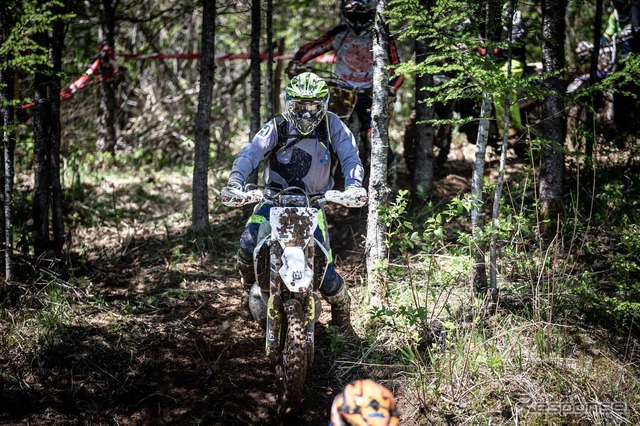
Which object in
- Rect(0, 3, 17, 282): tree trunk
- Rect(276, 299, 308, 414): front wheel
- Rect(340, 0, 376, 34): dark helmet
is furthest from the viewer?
Rect(340, 0, 376, 34): dark helmet

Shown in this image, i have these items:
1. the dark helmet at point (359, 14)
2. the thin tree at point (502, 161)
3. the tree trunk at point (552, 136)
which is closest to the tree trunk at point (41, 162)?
the dark helmet at point (359, 14)

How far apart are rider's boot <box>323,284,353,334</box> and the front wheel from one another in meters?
0.86

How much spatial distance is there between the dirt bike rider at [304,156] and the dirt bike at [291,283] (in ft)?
1.57

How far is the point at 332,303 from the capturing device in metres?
4.63

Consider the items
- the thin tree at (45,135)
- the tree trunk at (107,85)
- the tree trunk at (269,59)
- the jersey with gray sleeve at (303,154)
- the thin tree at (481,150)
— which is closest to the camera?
the thin tree at (481,150)

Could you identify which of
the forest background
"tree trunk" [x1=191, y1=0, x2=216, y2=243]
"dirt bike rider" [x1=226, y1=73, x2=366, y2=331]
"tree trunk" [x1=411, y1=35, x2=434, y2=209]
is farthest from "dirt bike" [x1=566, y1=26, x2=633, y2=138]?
"tree trunk" [x1=191, y1=0, x2=216, y2=243]

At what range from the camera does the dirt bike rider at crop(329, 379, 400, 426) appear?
2.50 metres

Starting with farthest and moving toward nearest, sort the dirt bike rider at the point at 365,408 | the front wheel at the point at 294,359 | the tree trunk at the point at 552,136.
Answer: the tree trunk at the point at 552,136 → the front wheel at the point at 294,359 → the dirt bike rider at the point at 365,408

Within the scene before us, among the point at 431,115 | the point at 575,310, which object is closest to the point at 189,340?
the point at 575,310

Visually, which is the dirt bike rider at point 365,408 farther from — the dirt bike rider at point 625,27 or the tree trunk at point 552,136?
the dirt bike rider at point 625,27

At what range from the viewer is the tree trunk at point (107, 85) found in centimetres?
939

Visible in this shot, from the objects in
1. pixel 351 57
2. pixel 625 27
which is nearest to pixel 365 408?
pixel 351 57

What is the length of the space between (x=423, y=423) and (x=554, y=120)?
335 cm

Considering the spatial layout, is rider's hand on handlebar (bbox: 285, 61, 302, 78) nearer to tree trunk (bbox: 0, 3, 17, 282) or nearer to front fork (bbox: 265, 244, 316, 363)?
tree trunk (bbox: 0, 3, 17, 282)
